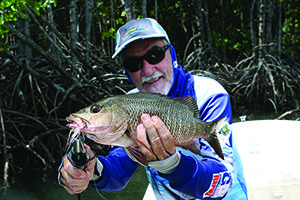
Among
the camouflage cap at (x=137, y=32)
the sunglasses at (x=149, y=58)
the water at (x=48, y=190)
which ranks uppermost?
the camouflage cap at (x=137, y=32)

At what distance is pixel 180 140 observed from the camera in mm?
1537

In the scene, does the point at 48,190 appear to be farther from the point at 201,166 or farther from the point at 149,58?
the point at 201,166

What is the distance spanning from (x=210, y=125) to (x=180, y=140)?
0.62ft

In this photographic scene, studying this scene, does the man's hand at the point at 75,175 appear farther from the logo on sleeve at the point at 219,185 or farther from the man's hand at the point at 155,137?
the logo on sleeve at the point at 219,185

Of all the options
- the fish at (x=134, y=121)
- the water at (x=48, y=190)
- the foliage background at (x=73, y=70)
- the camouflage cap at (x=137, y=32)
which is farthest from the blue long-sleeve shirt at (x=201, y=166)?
the foliage background at (x=73, y=70)

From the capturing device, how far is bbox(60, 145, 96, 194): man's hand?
170 centimetres

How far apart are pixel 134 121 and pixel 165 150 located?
227mm

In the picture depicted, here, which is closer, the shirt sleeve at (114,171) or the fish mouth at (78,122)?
the fish mouth at (78,122)

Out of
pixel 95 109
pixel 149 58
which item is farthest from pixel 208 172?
pixel 149 58

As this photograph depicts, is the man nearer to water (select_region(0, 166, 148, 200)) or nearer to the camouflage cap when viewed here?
the camouflage cap

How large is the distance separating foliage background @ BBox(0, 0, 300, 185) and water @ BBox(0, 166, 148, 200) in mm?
220

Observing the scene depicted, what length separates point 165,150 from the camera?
59.6 inches

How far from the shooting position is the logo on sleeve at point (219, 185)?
1.65 meters

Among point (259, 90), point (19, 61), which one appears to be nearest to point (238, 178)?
point (19, 61)
